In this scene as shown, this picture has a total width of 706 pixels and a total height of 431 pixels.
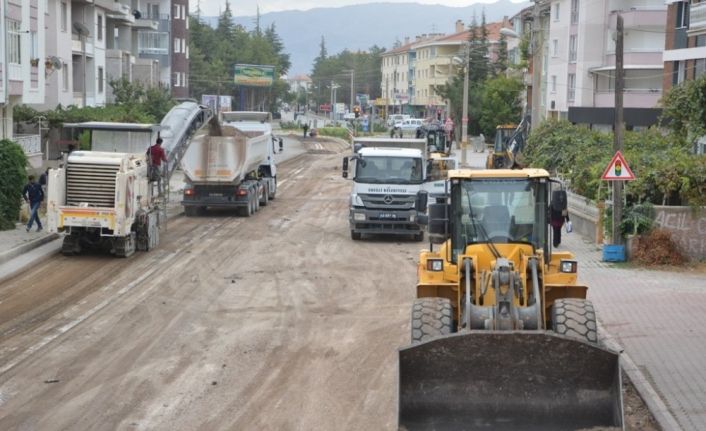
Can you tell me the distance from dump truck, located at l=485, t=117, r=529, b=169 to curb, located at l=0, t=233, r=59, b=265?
23.1 meters

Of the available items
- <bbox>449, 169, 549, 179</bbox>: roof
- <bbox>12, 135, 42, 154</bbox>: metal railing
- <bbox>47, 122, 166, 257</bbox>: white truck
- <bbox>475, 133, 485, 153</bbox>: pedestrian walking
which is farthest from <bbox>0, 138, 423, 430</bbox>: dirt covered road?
<bbox>475, 133, 485, 153</bbox>: pedestrian walking

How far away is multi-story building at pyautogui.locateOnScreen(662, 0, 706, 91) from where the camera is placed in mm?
44656

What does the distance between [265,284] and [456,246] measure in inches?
352

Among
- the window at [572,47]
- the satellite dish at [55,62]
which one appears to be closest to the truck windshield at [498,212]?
the satellite dish at [55,62]

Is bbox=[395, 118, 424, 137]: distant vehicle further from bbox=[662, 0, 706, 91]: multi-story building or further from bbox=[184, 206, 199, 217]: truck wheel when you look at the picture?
bbox=[184, 206, 199, 217]: truck wheel

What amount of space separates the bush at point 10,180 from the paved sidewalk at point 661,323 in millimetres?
14633

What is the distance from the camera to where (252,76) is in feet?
407

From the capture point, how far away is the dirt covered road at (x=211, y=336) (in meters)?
11.5

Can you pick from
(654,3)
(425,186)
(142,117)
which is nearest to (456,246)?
(425,186)

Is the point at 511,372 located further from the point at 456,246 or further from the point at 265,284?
the point at 265,284

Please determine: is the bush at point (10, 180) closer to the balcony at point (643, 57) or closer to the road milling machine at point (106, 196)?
the road milling machine at point (106, 196)

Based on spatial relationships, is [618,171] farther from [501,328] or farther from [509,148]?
[509,148]

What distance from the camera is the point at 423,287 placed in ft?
40.4

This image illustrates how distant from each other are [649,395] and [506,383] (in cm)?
259
